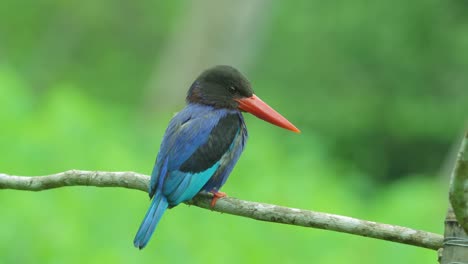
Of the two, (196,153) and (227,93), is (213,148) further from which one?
(227,93)

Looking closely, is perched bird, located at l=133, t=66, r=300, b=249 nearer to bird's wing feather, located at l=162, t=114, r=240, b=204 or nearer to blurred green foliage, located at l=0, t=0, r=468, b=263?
bird's wing feather, located at l=162, t=114, r=240, b=204

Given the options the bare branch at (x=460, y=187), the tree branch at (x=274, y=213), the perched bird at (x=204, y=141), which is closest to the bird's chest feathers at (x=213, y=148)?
the perched bird at (x=204, y=141)

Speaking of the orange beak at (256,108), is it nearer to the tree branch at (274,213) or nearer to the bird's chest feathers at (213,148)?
the bird's chest feathers at (213,148)

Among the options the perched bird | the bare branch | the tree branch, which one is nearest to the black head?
the perched bird

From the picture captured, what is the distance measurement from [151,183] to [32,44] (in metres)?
20.7

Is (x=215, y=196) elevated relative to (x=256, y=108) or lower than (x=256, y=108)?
lower

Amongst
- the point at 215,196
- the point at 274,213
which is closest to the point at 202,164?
the point at 215,196

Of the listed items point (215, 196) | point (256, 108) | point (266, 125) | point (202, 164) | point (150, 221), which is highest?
point (266, 125)

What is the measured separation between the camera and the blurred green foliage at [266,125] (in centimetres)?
729

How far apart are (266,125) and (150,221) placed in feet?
37.3

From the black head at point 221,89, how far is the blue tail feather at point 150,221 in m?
0.67

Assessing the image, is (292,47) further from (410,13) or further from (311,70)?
(410,13)

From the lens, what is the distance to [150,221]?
3932 millimetres

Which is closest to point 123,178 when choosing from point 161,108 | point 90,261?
point 90,261
